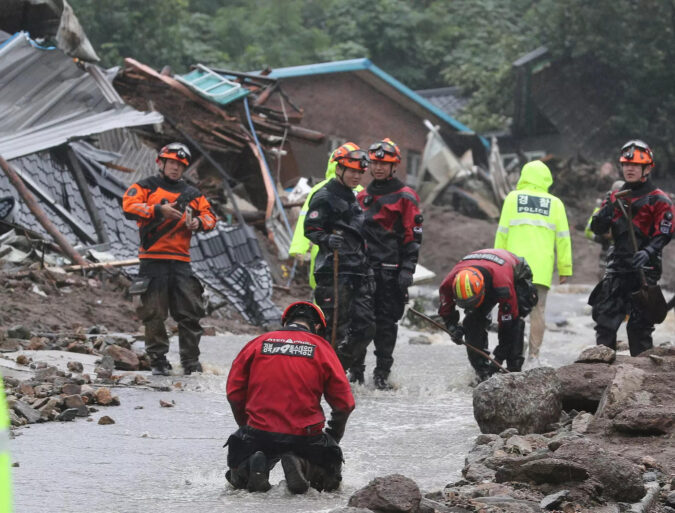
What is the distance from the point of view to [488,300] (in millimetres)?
9180

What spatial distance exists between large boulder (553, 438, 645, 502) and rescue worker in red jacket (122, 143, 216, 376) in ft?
15.5

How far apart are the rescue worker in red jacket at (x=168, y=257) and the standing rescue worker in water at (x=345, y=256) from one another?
3.80 feet

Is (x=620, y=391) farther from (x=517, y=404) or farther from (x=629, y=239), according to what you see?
(x=629, y=239)

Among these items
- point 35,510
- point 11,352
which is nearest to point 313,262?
point 11,352

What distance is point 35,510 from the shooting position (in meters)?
5.17

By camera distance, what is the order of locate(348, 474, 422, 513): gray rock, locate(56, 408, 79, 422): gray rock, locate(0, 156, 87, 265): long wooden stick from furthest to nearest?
locate(0, 156, 87, 265): long wooden stick < locate(56, 408, 79, 422): gray rock < locate(348, 474, 422, 513): gray rock

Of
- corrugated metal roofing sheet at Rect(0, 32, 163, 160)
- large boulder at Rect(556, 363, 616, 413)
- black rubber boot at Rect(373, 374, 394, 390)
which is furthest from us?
corrugated metal roofing sheet at Rect(0, 32, 163, 160)

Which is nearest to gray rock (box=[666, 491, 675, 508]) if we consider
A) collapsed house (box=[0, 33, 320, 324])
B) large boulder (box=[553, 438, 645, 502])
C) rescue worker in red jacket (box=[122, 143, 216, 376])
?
large boulder (box=[553, 438, 645, 502])

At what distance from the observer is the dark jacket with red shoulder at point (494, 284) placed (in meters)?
8.99

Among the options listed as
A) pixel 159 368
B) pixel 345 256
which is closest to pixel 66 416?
pixel 159 368

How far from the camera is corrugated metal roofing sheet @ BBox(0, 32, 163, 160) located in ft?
50.8

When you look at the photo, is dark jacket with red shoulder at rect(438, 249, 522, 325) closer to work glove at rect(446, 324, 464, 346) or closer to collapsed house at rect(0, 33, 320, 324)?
work glove at rect(446, 324, 464, 346)

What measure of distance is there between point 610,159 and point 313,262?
26.7 m

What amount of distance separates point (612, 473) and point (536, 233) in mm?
5429
